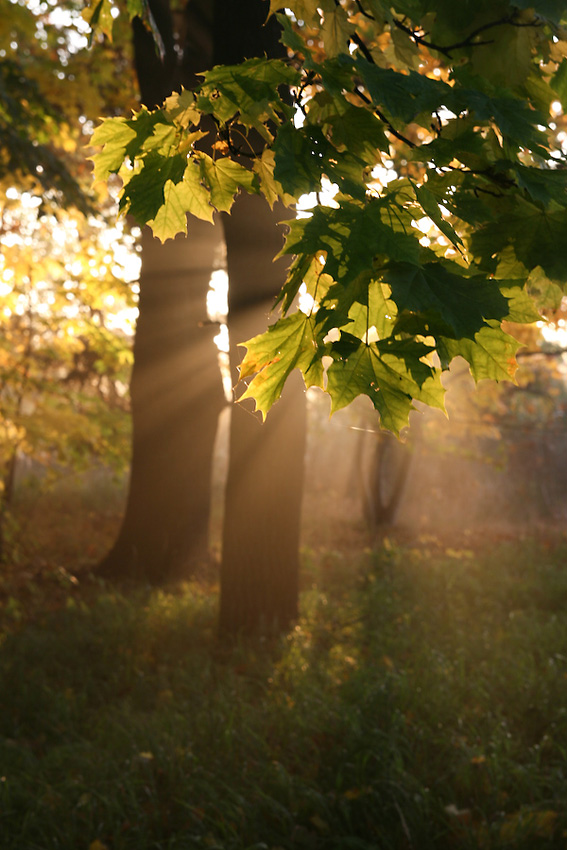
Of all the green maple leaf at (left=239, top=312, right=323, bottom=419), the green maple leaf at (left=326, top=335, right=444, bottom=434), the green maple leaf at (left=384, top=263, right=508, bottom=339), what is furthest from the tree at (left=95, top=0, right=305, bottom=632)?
the green maple leaf at (left=384, top=263, right=508, bottom=339)

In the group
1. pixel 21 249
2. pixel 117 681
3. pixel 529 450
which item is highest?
pixel 21 249

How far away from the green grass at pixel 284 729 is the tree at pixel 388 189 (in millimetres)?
2368

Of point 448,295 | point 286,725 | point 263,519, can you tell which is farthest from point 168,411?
point 448,295

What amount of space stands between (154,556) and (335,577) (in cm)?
261

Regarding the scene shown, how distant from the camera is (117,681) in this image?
17.3 ft

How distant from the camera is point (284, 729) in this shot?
418 centimetres

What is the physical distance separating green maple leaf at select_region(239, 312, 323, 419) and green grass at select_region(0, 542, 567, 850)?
228 cm

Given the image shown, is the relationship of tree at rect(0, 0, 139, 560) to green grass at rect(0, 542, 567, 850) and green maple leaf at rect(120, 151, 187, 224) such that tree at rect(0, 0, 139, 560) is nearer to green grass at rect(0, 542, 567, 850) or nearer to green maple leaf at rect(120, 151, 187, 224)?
green grass at rect(0, 542, 567, 850)

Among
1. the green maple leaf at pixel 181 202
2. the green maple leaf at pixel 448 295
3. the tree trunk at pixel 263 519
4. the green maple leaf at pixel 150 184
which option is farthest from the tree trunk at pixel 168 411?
the green maple leaf at pixel 448 295

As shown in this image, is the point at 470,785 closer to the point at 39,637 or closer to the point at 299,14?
the point at 299,14

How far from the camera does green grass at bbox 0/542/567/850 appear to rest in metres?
3.21

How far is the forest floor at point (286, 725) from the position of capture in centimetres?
321

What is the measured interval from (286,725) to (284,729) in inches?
1.8

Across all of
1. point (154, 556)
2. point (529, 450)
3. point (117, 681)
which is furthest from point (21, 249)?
point (529, 450)
